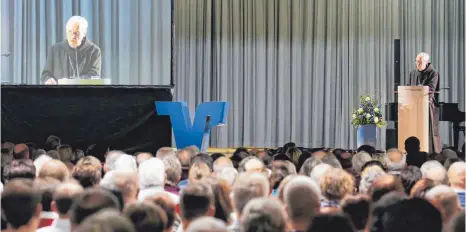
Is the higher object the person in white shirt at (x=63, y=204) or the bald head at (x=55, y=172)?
the bald head at (x=55, y=172)

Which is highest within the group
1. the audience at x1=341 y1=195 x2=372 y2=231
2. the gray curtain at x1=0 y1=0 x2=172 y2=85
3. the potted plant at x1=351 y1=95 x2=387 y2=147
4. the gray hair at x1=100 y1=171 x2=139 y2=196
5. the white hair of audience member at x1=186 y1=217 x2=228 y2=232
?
the gray curtain at x1=0 y1=0 x2=172 y2=85

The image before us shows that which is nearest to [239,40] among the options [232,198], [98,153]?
[98,153]

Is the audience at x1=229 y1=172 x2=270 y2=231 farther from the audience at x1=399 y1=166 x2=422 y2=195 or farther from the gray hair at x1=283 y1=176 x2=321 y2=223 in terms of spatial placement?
the audience at x1=399 y1=166 x2=422 y2=195

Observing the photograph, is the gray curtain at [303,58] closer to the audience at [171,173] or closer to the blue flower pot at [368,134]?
the blue flower pot at [368,134]

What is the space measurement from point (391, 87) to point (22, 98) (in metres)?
7.00

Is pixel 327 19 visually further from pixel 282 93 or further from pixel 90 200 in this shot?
pixel 90 200

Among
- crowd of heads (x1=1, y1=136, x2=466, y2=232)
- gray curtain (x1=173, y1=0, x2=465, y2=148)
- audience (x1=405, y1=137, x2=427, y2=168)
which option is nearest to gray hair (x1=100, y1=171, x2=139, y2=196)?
crowd of heads (x1=1, y1=136, x2=466, y2=232)

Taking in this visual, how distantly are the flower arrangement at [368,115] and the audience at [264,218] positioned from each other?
862 centimetres

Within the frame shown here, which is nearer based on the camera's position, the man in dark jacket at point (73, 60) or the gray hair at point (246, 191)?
the gray hair at point (246, 191)

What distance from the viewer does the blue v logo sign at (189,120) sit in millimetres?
7797

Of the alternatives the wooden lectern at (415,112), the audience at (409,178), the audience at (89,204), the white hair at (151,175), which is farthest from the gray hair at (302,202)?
the wooden lectern at (415,112)

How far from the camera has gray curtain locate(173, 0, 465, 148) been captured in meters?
12.6

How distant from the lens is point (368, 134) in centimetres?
1116

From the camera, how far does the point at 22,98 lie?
771 cm
